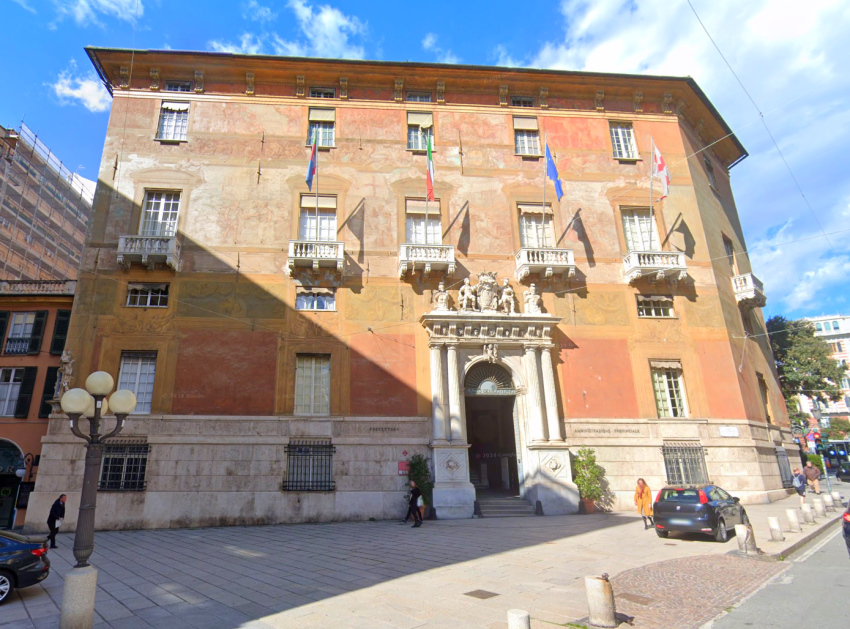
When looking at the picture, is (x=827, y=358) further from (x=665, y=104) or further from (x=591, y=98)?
(x=591, y=98)

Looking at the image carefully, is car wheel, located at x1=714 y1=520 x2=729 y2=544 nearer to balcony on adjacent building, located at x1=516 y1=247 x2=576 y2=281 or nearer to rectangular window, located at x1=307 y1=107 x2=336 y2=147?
balcony on adjacent building, located at x1=516 y1=247 x2=576 y2=281

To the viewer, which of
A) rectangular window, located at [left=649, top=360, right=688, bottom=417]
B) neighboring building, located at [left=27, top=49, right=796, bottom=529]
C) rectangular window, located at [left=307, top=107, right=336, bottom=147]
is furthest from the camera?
rectangular window, located at [left=307, top=107, right=336, bottom=147]

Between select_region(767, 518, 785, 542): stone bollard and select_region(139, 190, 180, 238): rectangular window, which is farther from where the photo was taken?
select_region(139, 190, 180, 238): rectangular window

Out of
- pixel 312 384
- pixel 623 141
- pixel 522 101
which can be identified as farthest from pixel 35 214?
pixel 623 141

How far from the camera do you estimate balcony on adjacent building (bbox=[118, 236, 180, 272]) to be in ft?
66.3

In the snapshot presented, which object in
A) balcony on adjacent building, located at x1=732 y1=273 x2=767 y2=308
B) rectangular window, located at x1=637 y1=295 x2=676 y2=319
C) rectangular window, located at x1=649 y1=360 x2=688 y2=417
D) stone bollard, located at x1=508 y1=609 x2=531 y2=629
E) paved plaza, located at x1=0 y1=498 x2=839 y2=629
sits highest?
balcony on adjacent building, located at x1=732 y1=273 x2=767 y2=308

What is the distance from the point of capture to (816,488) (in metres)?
23.1

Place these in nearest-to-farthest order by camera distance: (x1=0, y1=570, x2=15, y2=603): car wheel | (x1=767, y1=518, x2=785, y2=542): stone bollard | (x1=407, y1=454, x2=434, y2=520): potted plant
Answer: (x1=0, y1=570, x2=15, y2=603): car wheel
(x1=767, y1=518, x2=785, y2=542): stone bollard
(x1=407, y1=454, x2=434, y2=520): potted plant

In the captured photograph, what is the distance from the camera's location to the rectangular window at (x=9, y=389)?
2155 centimetres

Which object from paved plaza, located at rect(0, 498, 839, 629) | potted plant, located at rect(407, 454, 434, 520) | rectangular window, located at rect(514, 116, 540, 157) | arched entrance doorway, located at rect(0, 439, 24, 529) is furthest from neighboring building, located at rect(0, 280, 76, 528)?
rectangular window, located at rect(514, 116, 540, 157)

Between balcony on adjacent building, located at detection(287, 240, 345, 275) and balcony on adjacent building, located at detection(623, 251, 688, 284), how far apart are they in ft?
41.3

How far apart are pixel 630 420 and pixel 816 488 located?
10.2 metres

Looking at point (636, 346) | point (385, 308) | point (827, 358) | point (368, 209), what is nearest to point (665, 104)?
point (636, 346)

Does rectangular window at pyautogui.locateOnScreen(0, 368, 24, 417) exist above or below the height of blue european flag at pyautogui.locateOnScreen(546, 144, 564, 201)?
below
